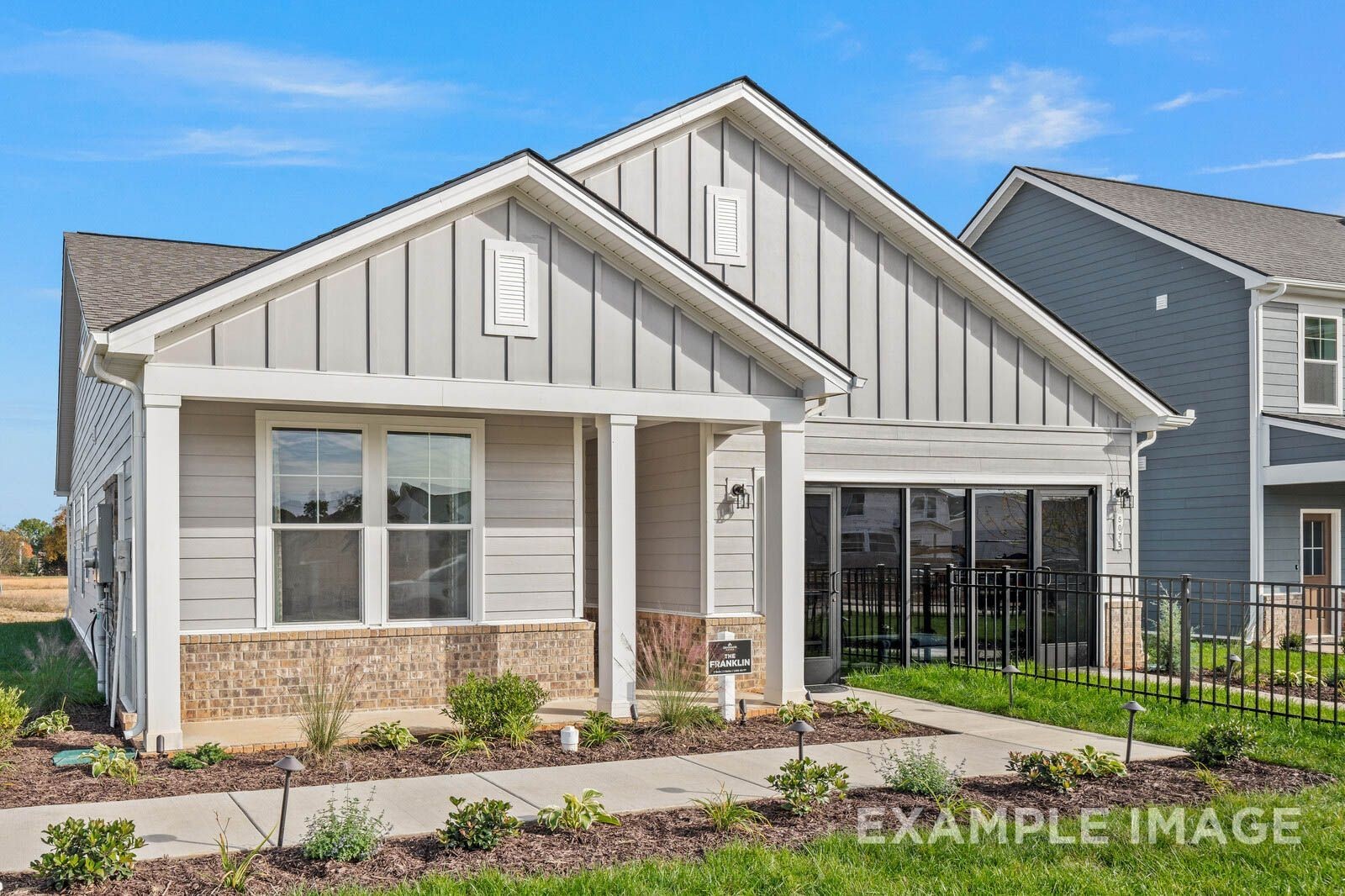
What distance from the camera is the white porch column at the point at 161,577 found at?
8812 millimetres

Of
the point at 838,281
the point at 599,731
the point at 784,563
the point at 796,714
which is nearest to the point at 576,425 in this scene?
the point at 784,563

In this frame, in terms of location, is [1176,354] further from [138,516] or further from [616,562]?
[138,516]

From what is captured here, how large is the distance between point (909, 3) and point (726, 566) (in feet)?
27.1

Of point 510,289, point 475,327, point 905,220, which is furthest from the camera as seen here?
point 905,220

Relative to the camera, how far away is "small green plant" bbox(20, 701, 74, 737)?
9.72m

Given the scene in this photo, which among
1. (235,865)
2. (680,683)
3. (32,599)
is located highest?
(680,683)

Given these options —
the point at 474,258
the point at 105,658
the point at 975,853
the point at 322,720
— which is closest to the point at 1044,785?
the point at 975,853

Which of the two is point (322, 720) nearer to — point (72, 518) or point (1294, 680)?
point (1294, 680)

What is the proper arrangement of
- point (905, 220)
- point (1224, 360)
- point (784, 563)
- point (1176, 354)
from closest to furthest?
1. point (784, 563)
2. point (905, 220)
3. point (1224, 360)
4. point (1176, 354)

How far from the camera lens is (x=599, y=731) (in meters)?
9.41

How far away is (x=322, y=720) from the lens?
8477 millimetres

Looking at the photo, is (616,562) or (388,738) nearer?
(388,738)

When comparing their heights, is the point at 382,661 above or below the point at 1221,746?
above

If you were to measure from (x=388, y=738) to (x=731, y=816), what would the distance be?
11.4 feet
